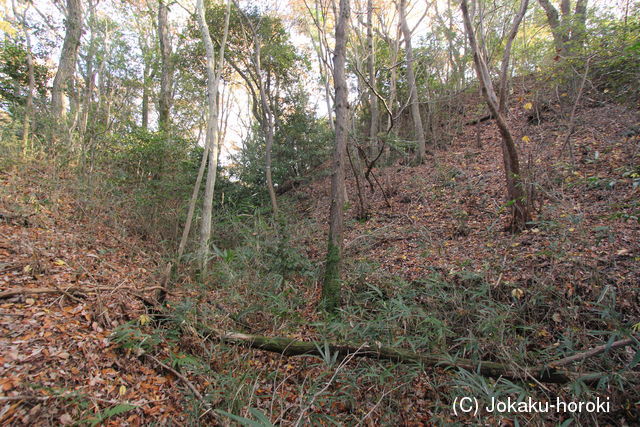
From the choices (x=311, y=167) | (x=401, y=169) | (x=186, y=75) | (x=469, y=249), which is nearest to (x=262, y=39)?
(x=186, y=75)

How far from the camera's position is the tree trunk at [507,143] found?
4.03 m

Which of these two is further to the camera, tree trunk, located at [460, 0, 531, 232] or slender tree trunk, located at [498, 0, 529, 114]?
slender tree trunk, located at [498, 0, 529, 114]

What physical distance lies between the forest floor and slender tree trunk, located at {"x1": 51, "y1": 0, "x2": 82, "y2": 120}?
11.3ft

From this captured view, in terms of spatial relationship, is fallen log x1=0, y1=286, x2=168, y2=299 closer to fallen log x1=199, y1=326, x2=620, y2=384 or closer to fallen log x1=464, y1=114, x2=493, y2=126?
fallen log x1=199, y1=326, x2=620, y2=384

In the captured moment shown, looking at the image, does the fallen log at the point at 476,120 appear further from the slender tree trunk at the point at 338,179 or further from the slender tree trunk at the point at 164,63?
the slender tree trunk at the point at 164,63

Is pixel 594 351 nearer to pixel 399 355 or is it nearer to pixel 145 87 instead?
pixel 399 355

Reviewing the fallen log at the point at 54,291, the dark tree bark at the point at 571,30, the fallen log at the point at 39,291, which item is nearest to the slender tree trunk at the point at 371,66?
the dark tree bark at the point at 571,30

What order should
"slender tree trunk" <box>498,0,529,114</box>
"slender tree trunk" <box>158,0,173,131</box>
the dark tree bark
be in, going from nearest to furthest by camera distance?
"slender tree trunk" <box>498,0,529,114</box>, the dark tree bark, "slender tree trunk" <box>158,0,173,131</box>

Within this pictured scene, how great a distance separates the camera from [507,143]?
164 inches


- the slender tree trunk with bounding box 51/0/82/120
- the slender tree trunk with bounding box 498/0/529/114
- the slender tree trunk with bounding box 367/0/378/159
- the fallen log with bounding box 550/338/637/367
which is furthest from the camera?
the slender tree trunk with bounding box 367/0/378/159

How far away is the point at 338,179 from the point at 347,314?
186cm

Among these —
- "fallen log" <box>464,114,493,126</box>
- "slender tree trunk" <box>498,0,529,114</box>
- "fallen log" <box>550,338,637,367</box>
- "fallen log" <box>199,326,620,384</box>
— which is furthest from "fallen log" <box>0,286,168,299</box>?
"fallen log" <box>464,114,493,126</box>

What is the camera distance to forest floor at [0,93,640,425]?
2.26m

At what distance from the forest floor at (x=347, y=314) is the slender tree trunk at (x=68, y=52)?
11.3 feet
